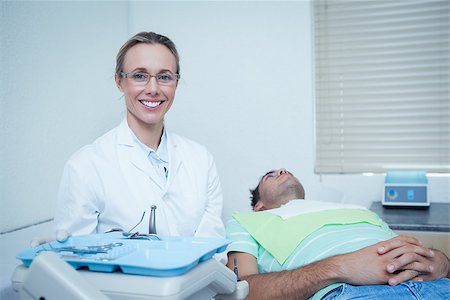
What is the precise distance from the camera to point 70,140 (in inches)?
82.6

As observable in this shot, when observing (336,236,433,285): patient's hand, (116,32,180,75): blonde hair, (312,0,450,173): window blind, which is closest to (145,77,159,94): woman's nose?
(116,32,180,75): blonde hair

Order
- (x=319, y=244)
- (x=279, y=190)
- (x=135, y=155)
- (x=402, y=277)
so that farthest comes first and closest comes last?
1. (x=279, y=190)
2. (x=135, y=155)
3. (x=319, y=244)
4. (x=402, y=277)

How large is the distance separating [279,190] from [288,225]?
1.26 ft

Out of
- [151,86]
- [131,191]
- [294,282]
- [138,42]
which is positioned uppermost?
[138,42]

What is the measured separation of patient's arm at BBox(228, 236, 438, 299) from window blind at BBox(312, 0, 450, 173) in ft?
3.61

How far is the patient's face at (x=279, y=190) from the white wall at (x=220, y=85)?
1.94 ft

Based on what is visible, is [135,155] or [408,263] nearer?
[408,263]

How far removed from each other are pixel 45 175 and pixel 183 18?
4.26ft

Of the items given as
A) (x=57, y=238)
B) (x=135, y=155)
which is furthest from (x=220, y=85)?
(x=57, y=238)

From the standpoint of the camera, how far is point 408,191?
7.38 ft

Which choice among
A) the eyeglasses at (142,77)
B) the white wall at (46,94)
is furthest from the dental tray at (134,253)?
the white wall at (46,94)

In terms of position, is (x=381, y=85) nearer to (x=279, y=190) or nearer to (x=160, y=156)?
(x=279, y=190)

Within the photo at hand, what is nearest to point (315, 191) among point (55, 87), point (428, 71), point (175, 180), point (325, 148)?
point (325, 148)

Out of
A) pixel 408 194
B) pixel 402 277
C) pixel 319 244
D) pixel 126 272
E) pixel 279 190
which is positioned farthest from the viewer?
pixel 408 194
